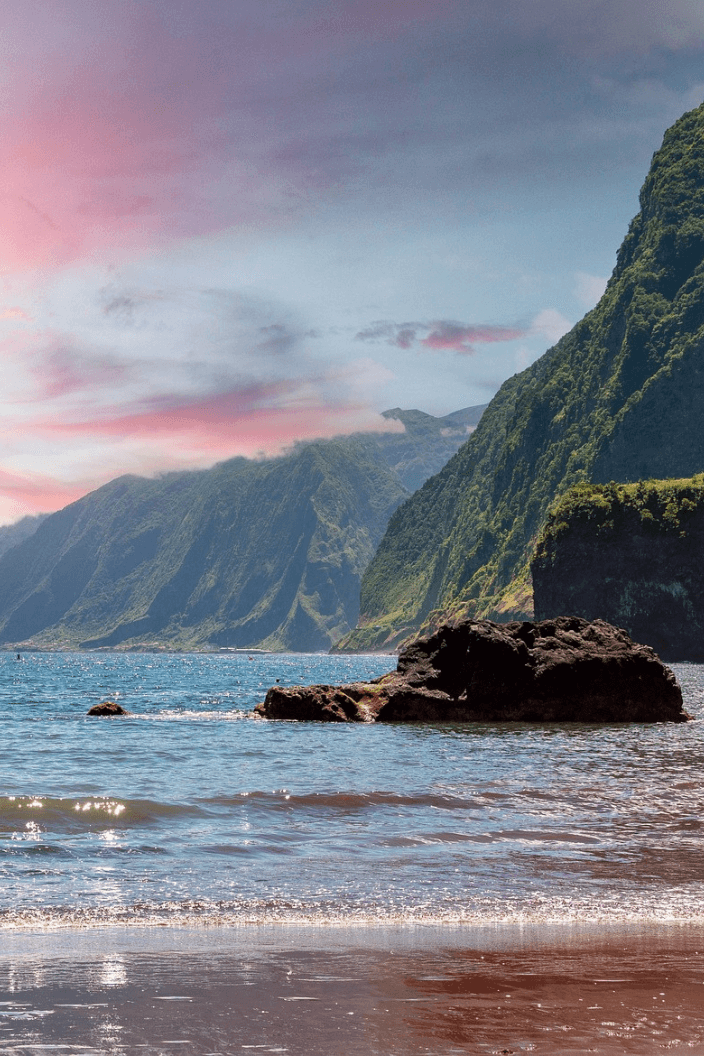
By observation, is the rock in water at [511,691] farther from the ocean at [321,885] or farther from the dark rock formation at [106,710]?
the ocean at [321,885]

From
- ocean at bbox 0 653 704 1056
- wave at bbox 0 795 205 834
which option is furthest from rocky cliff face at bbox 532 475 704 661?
wave at bbox 0 795 205 834

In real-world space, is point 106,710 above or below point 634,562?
below

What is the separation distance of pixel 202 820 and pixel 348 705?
111ft

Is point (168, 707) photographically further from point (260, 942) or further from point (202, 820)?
point (260, 942)

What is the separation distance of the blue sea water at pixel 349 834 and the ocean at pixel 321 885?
71mm

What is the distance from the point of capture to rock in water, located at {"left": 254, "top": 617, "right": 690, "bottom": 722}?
53312 mm

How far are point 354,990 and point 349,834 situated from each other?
9.49 metres

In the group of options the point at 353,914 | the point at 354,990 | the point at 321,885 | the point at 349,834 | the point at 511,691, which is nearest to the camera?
the point at 354,990

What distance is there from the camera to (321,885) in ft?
49.5

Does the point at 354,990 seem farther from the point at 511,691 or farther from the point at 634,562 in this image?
the point at 634,562

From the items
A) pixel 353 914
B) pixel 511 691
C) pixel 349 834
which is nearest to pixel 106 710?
pixel 511 691

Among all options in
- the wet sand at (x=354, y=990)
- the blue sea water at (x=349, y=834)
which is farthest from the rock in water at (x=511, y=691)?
the wet sand at (x=354, y=990)

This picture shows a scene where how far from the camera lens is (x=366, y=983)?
10.1 meters

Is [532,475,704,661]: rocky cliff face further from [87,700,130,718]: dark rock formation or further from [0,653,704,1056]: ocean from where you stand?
[0,653,704,1056]: ocean
